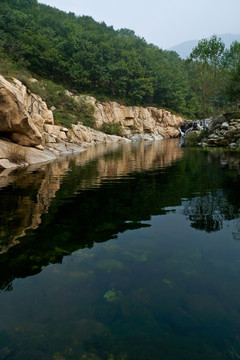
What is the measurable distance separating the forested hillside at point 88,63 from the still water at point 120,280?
148 feet

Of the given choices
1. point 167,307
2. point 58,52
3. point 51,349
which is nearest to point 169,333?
point 167,307

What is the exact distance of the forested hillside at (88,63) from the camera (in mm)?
56950

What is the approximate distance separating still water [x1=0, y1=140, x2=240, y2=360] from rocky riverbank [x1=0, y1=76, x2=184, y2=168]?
12823 mm

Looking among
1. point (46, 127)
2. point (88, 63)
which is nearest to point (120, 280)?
point (46, 127)

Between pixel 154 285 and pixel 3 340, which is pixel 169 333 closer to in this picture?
pixel 154 285

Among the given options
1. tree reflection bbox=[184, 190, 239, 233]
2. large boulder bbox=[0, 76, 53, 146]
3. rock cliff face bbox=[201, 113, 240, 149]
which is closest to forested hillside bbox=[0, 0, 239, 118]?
rock cliff face bbox=[201, 113, 240, 149]

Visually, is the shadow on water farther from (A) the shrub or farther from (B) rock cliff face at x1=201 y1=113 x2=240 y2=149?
(A) the shrub

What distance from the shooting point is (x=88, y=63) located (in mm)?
65312

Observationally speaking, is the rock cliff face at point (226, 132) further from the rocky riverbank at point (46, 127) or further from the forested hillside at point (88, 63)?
the rocky riverbank at point (46, 127)

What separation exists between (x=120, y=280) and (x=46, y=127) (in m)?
32.3

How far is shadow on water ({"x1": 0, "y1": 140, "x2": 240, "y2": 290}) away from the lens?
5035mm

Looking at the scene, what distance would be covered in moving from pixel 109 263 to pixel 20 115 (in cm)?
1908

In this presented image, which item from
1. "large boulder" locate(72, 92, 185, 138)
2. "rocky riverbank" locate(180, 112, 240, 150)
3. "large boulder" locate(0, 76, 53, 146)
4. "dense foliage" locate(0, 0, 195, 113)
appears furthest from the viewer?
"large boulder" locate(72, 92, 185, 138)

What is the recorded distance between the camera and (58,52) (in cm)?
6234
